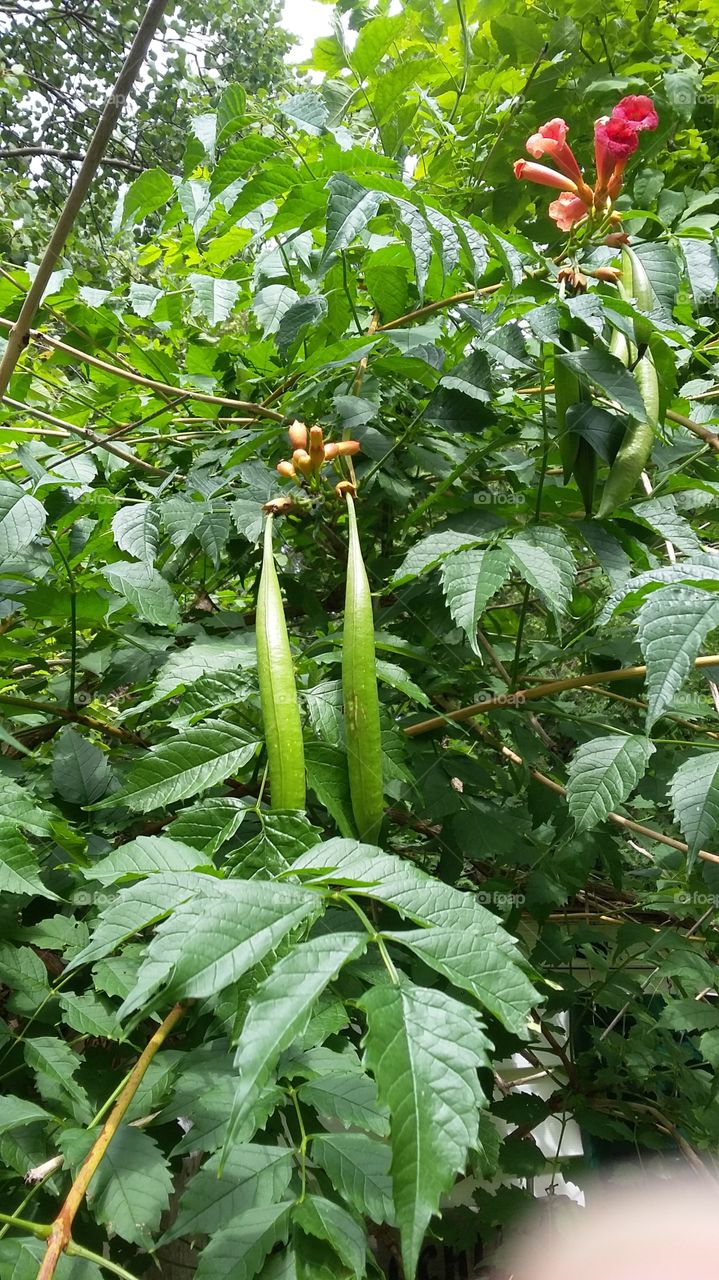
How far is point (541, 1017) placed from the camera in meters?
1.81

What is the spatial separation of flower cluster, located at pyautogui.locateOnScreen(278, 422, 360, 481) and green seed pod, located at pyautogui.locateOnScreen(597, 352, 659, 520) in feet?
1.25

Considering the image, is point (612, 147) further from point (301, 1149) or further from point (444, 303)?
point (301, 1149)

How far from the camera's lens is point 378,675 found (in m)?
1.10

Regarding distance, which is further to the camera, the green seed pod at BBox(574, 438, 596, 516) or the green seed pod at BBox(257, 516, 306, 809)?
the green seed pod at BBox(574, 438, 596, 516)

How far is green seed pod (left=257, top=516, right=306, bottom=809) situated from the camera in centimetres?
97

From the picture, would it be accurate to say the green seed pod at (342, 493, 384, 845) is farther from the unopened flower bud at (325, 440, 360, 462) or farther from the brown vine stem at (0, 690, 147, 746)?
the brown vine stem at (0, 690, 147, 746)

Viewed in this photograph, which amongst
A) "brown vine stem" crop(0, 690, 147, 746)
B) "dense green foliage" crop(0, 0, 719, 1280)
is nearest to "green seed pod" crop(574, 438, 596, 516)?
"dense green foliage" crop(0, 0, 719, 1280)

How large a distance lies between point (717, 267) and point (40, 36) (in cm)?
612

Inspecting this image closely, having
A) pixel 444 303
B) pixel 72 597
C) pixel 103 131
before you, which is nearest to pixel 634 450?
pixel 444 303

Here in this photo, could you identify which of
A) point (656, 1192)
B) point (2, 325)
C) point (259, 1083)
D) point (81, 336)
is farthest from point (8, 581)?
point (656, 1192)

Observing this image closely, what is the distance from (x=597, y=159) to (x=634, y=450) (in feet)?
1.62

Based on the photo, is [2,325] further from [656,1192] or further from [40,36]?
[40,36]

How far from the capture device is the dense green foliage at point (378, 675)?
72 centimetres

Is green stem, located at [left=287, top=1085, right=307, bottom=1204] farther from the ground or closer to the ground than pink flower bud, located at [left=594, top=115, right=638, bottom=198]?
closer to the ground
